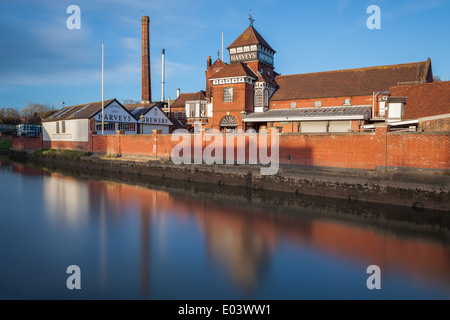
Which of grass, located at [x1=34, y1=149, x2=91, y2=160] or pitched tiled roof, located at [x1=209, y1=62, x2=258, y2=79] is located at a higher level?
pitched tiled roof, located at [x1=209, y1=62, x2=258, y2=79]

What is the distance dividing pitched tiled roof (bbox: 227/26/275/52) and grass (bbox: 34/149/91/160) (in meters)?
17.3

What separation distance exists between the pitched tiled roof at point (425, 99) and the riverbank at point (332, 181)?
26.4ft

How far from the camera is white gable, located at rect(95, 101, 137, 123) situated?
102ft

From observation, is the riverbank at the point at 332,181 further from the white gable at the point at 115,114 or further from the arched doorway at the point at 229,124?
the white gable at the point at 115,114

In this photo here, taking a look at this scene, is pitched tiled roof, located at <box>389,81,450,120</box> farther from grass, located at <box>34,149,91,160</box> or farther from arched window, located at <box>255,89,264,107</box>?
grass, located at <box>34,149,91,160</box>

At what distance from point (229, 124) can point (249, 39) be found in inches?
335

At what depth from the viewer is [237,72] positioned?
2673 centimetres

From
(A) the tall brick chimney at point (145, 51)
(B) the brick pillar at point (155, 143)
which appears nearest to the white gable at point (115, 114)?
(A) the tall brick chimney at point (145, 51)

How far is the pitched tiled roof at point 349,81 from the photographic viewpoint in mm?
23406

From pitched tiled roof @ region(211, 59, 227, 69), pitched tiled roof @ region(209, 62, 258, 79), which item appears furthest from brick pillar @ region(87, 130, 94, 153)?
pitched tiled roof @ region(211, 59, 227, 69)

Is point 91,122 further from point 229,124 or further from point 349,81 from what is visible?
point 349,81

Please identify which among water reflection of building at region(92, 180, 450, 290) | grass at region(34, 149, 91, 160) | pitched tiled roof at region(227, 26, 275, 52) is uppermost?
pitched tiled roof at region(227, 26, 275, 52)

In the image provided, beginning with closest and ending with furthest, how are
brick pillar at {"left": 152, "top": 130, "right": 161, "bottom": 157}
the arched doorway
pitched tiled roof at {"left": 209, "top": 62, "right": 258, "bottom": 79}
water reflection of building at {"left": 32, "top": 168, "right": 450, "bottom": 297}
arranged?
water reflection of building at {"left": 32, "top": 168, "right": 450, "bottom": 297} < brick pillar at {"left": 152, "top": 130, "right": 161, "bottom": 157} < pitched tiled roof at {"left": 209, "top": 62, "right": 258, "bottom": 79} < the arched doorway
